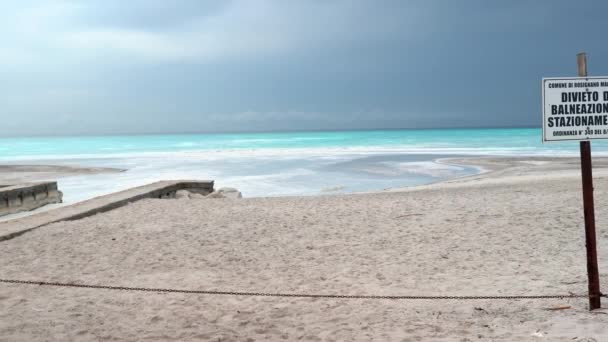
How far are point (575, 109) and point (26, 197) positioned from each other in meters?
11.7

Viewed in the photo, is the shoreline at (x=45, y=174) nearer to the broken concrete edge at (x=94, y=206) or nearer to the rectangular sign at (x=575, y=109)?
the broken concrete edge at (x=94, y=206)

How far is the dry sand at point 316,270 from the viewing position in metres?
3.84

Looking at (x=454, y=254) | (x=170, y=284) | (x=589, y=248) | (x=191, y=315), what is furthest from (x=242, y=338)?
(x=454, y=254)

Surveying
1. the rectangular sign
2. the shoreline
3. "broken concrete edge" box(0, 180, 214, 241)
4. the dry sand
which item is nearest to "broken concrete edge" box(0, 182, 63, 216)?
"broken concrete edge" box(0, 180, 214, 241)

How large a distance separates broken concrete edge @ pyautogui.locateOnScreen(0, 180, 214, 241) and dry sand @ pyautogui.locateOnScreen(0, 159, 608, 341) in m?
0.32

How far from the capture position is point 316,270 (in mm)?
5500

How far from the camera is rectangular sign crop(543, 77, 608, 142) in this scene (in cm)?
367

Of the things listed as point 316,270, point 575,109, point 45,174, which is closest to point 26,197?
point 316,270

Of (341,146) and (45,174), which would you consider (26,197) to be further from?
(341,146)

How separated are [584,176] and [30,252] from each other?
21.0ft

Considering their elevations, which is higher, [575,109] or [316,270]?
[575,109]

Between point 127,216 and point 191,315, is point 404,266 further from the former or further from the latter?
point 127,216

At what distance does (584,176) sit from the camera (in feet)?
12.4

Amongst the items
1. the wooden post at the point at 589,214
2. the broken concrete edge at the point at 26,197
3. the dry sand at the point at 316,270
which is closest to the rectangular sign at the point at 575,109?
the wooden post at the point at 589,214
